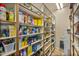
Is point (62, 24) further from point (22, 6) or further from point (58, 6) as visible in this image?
point (22, 6)

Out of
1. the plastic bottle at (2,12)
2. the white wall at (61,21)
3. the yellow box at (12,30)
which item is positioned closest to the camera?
the plastic bottle at (2,12)

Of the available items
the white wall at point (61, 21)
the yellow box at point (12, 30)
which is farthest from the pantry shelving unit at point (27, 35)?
the white wall at point (61, 21)

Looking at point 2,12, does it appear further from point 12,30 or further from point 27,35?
point 27,35

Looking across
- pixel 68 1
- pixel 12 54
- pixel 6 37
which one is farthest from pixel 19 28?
pixel 68 1

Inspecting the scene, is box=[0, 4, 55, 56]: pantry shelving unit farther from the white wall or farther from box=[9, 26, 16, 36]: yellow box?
the white wall

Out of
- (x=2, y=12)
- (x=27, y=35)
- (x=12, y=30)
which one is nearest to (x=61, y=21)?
(x=27, y=35)

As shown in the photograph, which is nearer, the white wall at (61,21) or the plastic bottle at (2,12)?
the plastic bottle at (2,12)

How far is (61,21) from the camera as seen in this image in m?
2.14

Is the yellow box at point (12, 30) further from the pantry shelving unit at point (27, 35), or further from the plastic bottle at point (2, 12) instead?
the plastic bottle at point (2, 12)

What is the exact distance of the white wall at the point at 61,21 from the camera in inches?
83.7

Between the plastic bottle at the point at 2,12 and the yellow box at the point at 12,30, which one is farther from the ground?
the plastic bottle at the point at 2,12

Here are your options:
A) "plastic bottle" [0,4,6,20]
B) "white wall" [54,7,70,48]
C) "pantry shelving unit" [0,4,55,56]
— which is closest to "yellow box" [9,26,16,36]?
"pantry shelving unit" [0,4,55,56]

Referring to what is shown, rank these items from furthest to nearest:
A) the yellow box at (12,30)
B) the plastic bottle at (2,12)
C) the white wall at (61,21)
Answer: the white wall at (61,21)
the yellow box at (12,30)
the plastic bottle at (2,12)

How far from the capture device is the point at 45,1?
2.09m
